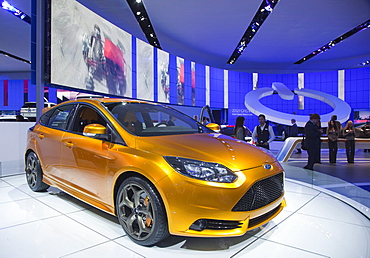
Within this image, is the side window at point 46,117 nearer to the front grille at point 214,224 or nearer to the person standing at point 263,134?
the front grille at point 214,224

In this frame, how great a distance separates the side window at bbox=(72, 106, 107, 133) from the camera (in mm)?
2754

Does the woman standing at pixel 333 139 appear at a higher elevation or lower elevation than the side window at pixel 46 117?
lower

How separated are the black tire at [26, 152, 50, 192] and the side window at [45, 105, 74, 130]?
0.57m

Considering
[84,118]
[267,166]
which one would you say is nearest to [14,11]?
[84,118]

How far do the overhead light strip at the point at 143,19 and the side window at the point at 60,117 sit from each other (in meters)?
7.80

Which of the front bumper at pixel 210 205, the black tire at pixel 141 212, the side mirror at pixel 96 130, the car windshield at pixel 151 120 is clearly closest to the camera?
the front bumper at pixel 210 205

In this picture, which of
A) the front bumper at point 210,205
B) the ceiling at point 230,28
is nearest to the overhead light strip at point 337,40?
the ceiling at point 230,28

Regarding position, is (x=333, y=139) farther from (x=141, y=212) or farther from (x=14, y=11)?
(x=14, y=11)

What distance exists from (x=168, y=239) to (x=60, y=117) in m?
2.06

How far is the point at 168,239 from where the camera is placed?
7.30 ft

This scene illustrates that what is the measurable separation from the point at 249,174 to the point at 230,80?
69.1 ft

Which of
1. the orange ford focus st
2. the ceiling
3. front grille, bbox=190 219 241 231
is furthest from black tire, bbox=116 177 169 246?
the ceiling

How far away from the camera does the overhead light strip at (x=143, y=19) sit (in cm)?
1000

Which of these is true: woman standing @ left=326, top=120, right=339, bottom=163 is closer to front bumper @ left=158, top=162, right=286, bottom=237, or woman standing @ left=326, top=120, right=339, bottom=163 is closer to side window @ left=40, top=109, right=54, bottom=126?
front bumper @ left=158, top=162, right=286, bottom=237
